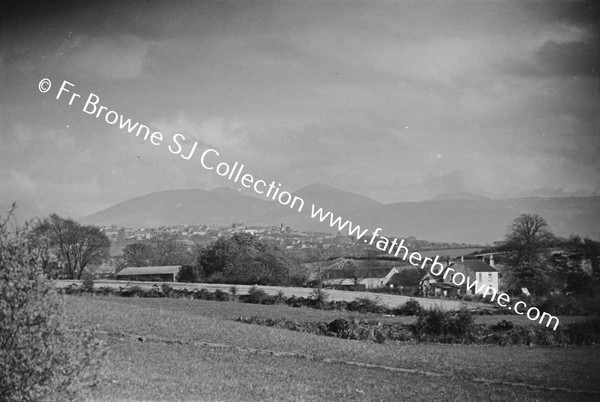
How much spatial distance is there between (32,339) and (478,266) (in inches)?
2133

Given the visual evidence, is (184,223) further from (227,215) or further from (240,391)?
(240,391)

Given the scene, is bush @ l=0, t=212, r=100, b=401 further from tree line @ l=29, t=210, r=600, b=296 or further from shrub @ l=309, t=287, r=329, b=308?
tree line @ l=29, t=210, r=600, b=296

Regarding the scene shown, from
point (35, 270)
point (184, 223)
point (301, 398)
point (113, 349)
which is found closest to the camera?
point (35, 270)

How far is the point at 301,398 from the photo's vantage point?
1201 centimetres

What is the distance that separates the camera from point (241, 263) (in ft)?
160

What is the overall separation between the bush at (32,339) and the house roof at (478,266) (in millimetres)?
51554

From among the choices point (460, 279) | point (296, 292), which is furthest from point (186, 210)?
point (296, 292)

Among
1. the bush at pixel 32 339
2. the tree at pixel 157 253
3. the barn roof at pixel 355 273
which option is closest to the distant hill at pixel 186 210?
the tree at pixel 157 253

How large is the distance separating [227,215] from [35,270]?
82906 millimetres

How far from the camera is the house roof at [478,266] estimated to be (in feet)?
189

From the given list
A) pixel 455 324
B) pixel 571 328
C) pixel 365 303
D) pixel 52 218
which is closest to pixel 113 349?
pixel 455 324

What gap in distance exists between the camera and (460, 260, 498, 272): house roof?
57566 millimetres

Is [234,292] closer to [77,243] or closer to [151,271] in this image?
[77,243]

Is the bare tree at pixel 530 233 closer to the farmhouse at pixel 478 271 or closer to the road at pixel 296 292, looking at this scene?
the farmhouse at pixel 478 271
